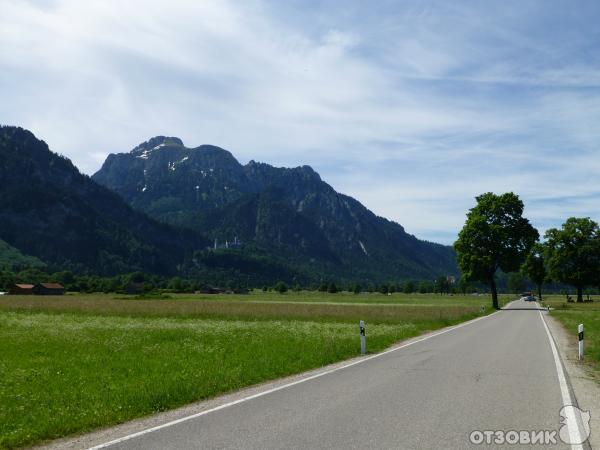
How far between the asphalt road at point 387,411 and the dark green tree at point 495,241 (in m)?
49.6

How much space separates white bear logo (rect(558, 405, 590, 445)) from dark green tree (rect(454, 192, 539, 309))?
55.2m

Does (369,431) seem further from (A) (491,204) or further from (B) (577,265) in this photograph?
(B) (577,265)

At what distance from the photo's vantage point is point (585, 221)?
78.9m

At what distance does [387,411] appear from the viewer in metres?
9.41

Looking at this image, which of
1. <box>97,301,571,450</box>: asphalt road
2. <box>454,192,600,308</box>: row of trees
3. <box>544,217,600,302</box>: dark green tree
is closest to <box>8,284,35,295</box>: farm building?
<box>454,192,600,308</box>: row of trees

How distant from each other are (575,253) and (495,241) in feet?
77.1

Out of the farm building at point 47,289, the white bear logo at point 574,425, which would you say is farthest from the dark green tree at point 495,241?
the farm building at point 47,289

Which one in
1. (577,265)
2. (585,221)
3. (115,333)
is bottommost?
(115,333)

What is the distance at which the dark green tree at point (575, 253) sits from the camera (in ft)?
252

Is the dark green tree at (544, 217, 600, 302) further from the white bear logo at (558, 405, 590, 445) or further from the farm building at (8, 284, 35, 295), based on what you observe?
the farm building at (8, 284, 35, 295)

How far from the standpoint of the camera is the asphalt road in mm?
7672

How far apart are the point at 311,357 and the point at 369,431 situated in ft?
30.2

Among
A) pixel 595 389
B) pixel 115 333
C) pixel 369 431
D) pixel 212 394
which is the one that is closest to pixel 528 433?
pixel 369 431

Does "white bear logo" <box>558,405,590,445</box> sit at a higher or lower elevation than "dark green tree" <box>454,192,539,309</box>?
lower
